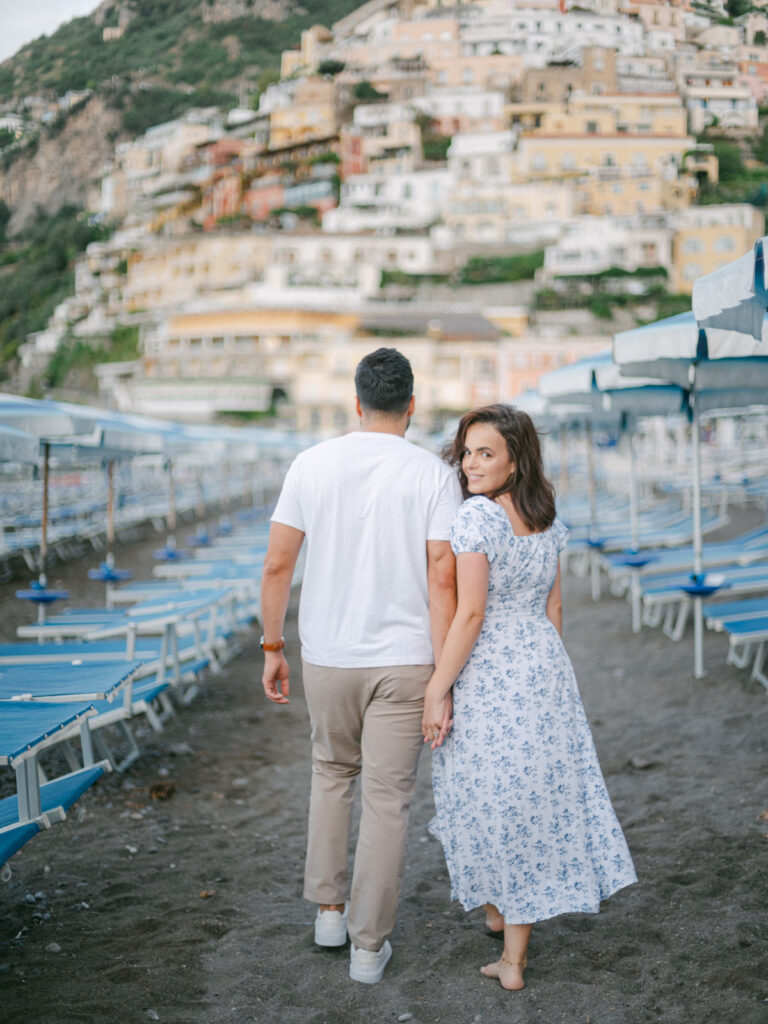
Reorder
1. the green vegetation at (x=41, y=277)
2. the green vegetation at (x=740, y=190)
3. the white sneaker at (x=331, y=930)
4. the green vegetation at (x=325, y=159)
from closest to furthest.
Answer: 1. the white sneaker at (x=331, y=930)
2. the green vegetation at (x=740, y=190)
3. the green vegetation at (x=325, y=159)
4. the green vegetation at (x=41, y=277)

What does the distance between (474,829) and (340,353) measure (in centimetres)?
4889

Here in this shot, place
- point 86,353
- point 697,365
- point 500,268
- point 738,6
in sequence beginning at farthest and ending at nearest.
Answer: point 86,353, point 500,268, point 738,6, point 697,365

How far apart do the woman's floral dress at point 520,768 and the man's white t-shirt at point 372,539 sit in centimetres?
13

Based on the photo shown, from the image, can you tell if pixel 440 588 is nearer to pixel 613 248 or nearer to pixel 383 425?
pixel 383 425

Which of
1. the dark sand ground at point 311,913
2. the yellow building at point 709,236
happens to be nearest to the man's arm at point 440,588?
the dark sand ground at point 311,913

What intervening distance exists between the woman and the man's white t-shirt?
120 millimetres

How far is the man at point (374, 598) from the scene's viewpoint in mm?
2367

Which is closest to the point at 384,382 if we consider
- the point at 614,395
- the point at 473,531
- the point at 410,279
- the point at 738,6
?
the point at 473,531

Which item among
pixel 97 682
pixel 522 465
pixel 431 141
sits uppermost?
pixel 431 141

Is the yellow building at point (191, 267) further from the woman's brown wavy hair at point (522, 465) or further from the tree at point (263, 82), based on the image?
the woman's brown wavy hair at point (522, 465)

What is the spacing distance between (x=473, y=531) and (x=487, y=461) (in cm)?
23

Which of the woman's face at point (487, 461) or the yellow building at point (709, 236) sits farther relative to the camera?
the yellow building at point (709, 236)

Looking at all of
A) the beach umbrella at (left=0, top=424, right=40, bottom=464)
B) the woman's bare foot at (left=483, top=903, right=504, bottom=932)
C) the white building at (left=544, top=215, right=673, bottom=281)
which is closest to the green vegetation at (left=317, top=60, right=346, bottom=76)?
the white building at (left=544, top=215, right=673, bottom=281)

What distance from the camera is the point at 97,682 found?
3.41 metres
